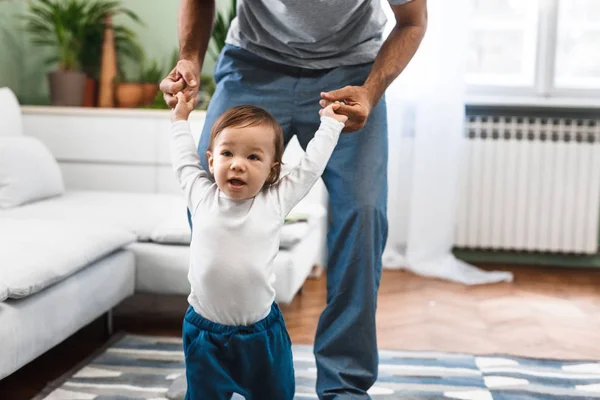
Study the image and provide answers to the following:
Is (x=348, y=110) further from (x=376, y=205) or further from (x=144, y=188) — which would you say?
(x=144, y=188)

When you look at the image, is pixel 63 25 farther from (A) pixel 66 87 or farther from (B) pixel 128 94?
(B) pixel 128 94

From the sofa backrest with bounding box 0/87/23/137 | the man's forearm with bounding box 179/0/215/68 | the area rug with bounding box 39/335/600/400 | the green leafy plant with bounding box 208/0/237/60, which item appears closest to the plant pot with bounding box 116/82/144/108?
the green leafy plant with bounding box 208/0/237/60

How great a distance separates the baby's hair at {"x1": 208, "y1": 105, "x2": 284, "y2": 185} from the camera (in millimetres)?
1404

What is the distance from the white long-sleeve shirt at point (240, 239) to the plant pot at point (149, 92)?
2.23m

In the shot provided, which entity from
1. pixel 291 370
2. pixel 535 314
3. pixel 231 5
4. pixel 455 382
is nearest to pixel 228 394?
pixel 291 370

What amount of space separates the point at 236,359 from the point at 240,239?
23cm

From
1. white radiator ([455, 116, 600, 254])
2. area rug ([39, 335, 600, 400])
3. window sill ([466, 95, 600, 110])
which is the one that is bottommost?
area rug ([39, 335, 600, 400])

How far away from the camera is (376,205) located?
1634 millimetres

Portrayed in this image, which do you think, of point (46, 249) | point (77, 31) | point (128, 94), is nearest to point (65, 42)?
point (77, 31)

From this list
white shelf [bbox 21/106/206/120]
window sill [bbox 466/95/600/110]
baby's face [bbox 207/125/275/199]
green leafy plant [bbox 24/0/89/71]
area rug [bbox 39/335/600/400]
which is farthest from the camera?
window sill [bbox 466/95/600/110]

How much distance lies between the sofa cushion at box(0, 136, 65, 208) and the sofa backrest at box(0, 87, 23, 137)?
0.07 metres

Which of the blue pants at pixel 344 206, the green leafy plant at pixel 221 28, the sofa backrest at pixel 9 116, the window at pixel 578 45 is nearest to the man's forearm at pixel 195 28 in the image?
the blue pants at pixel 344 206

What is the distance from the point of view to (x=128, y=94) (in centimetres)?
357

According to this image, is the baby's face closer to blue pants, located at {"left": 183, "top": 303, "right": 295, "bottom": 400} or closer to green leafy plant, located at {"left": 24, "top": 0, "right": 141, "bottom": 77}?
blue pants, located at {"left": 183, "top": 303, "right": 295, "bottom": 400}
